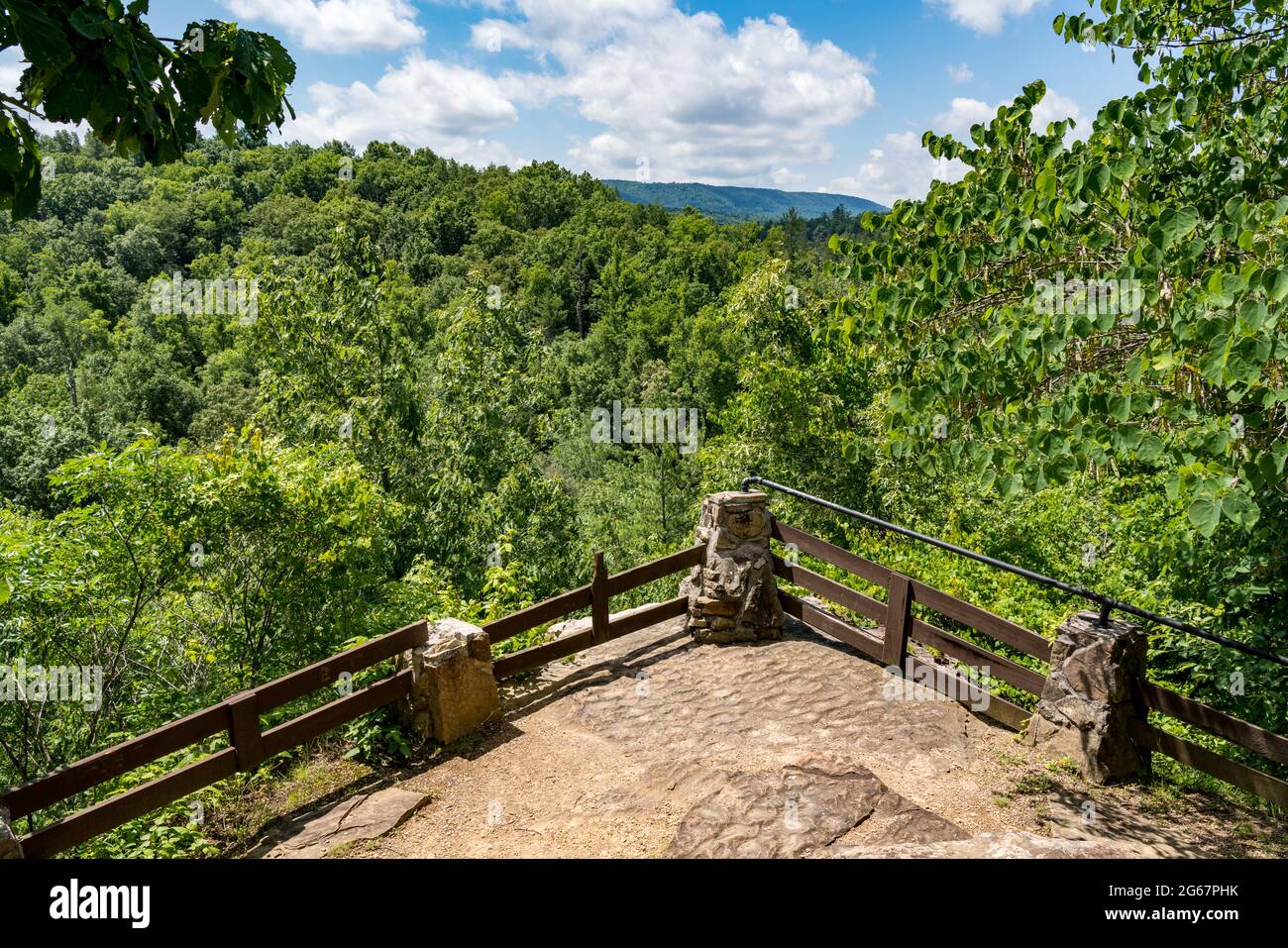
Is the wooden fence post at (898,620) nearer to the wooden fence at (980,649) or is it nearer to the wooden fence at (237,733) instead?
the wooden fence at (980,649)

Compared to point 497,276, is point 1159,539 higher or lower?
lower

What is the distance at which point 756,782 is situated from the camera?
600 cm

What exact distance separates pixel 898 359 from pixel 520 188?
13333 centimetres

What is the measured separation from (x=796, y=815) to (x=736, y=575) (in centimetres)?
344

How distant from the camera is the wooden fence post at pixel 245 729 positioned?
5883mm

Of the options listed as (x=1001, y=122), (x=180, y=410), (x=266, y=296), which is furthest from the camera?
(x=180, y=410)

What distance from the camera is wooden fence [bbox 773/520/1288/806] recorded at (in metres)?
5.52

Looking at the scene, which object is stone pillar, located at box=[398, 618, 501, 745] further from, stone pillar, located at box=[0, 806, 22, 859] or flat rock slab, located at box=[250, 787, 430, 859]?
stone pillar, located at box=[0, 806, 22, 859]

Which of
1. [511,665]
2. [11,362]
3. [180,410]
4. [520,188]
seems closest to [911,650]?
[511,665]

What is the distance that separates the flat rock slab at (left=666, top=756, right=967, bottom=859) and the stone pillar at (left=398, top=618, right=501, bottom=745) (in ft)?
7.37

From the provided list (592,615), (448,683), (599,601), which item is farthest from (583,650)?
(448,683)

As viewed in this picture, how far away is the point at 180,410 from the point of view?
206 ft

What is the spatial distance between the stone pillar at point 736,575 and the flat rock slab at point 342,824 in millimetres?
3650
